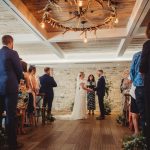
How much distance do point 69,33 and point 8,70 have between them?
4.09 m

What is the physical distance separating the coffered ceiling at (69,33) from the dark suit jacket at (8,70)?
1329 mm

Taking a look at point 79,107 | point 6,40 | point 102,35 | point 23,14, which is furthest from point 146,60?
point 79,107

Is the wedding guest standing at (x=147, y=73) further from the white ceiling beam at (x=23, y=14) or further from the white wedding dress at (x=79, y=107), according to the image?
the white wedding dress at (x=79, y=107)

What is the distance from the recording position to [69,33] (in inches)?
292

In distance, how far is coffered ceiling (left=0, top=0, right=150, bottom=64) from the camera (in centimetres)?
513

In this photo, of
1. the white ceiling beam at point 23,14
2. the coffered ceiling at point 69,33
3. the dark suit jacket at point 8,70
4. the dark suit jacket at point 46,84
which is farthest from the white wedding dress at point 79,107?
the dark suit jacket at point 8,70

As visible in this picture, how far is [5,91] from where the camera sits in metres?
3.50

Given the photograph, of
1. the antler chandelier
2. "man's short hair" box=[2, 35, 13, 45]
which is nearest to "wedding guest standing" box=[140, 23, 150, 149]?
the antler chandelier

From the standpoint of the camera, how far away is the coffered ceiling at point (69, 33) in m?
5.13

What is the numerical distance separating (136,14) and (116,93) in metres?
7.16

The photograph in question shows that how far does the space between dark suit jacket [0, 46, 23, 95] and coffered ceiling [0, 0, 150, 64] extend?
4.36 feet

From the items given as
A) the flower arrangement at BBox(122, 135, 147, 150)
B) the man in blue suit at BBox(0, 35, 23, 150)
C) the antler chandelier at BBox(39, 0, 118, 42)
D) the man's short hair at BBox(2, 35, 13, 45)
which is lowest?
the flower arrangement at BBox(122, 135, 147, 150)

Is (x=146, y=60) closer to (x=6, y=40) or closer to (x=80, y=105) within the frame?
(x=6, y=40)

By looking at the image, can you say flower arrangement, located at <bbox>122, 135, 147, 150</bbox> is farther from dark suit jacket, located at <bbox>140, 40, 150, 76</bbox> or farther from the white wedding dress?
the white wedding dress
